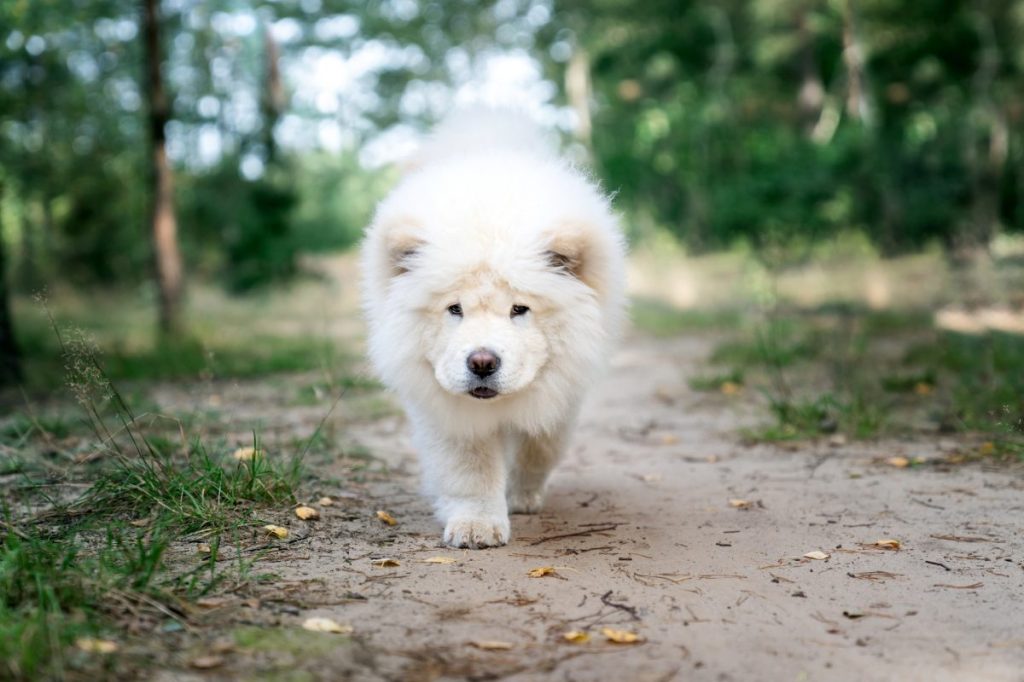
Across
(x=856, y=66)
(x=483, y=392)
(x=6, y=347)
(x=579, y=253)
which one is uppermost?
(x=856, y=66)

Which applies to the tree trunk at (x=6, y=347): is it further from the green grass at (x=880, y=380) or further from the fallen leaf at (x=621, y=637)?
the fallen leaf at (x=621, y=637)

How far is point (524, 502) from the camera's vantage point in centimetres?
439

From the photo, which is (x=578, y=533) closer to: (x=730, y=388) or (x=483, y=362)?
(x=483, y=362)

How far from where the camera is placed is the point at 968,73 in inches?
926

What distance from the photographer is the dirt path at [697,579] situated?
256 cm

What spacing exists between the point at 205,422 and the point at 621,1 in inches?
917

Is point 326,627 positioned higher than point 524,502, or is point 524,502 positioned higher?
point 326,627

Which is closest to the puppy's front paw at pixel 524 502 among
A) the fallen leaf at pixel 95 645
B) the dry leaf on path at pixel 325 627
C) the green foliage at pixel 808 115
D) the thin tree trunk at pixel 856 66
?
the dry leaf on path at pixel 325 627

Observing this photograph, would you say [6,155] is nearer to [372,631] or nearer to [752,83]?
[372,631]

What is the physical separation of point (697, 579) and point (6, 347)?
7192 mm

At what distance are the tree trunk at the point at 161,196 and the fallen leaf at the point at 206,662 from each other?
31.2 ft

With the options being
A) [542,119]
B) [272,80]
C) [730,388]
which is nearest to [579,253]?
[730,388]

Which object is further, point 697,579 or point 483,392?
point 483,392

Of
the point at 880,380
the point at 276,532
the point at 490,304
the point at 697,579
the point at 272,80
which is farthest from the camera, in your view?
the point at 272,80
